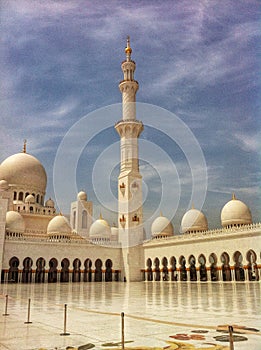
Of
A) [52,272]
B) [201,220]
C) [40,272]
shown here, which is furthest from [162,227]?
[40,272]

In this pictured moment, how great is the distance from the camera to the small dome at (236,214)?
22953 mm

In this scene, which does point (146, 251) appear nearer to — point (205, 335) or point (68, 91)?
point (68, 91)

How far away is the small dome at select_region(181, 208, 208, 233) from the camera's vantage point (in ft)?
84.3

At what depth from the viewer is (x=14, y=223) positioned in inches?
1022

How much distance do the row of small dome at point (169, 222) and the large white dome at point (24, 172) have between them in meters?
5.10

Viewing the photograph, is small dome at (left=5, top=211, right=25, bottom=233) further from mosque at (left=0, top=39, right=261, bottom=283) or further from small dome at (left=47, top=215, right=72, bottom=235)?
small dome at (left=47, top=215, right=72, bottom=235)

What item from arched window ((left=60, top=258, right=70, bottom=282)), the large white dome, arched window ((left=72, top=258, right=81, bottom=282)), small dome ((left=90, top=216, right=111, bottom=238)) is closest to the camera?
arched window ((left=72, top=258, right=81, bottom=282))

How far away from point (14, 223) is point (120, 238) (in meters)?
8.15

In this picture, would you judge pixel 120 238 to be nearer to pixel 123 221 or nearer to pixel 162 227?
pixel 123 221

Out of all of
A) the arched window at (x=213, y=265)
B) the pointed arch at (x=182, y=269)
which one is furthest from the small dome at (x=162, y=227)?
the arched window at (x=213, y=265)

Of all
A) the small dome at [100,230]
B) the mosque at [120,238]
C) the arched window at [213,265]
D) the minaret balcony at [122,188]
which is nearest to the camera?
the mosque at [120,238]

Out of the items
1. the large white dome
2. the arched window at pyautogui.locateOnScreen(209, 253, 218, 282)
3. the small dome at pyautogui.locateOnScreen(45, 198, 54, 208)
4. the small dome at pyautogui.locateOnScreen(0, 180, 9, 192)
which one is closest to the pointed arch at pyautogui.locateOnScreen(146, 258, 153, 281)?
the arched window at pyautogui.locateOnScreen(209, 253, 218, 282)

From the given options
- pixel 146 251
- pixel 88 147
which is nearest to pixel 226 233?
pixel 146 251

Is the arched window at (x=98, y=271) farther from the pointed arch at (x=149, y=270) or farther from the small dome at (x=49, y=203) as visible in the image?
the small dome at (x=49, y=203)
